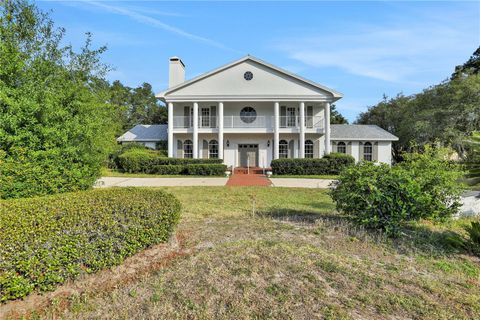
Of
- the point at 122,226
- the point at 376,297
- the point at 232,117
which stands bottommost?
the point at 376,297

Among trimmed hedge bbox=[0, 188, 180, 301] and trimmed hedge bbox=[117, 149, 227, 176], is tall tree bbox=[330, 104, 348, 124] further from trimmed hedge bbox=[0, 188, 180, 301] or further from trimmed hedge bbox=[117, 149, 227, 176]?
trimmed hedge bbox=[0, 188, 180, 301]

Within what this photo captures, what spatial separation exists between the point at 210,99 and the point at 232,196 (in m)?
13.7

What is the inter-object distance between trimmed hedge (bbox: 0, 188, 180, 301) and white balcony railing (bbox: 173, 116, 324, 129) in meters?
19.6

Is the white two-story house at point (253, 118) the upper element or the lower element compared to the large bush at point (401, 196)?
upper

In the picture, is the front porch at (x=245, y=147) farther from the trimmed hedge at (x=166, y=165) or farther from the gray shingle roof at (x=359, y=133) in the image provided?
the trimmed hedge at (x=166, y=165)

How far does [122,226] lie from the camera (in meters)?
3.90

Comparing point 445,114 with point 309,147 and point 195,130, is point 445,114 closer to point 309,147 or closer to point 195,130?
point 309,147

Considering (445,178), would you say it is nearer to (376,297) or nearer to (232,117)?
(376,297)

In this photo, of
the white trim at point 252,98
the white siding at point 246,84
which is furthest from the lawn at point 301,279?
the white siding at point 246,84

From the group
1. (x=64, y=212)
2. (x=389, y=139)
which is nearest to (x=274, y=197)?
(x=64, y=212)

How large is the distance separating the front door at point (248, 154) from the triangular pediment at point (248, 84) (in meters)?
4.58

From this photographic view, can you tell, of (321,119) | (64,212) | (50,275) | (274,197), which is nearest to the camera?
(50,275)

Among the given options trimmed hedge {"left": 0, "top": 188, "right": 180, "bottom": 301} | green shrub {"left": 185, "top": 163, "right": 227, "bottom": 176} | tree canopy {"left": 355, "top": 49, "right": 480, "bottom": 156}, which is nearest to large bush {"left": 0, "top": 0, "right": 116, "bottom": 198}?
trimmed hedge {"left": 0, "top": 188, "right": 180, "bottom": 301}

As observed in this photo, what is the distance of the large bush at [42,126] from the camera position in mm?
5145
